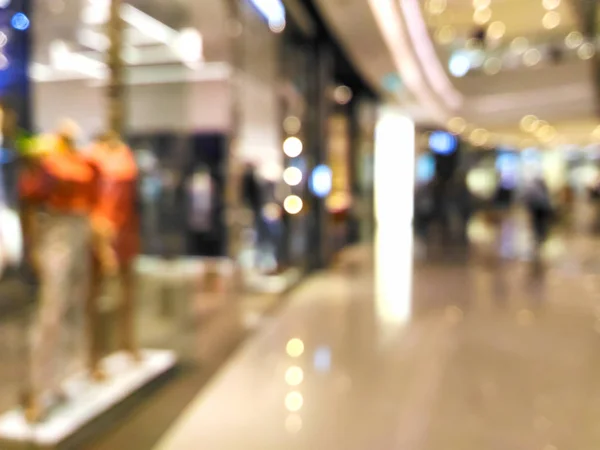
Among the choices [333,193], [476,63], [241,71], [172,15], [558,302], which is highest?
[476,63]

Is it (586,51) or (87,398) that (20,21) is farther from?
(586,51)

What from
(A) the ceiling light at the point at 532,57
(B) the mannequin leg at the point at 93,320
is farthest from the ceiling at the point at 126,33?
(A) the ceiling light at the point at 532,57

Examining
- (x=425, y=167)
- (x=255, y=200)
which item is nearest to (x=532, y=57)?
(x=425, y=167)

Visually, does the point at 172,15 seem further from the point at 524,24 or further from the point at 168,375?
the point at 524,24

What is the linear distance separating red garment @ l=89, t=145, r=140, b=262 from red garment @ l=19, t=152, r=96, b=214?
13 cm

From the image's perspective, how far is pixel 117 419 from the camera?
10.9ft

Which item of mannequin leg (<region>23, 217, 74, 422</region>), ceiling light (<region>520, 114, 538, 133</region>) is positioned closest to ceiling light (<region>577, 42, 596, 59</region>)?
ceiling light (<region>520, 114, 538, 133</region>)

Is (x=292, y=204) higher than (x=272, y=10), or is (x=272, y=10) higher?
(x=272, y=10)

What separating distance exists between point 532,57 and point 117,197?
40.2 ft

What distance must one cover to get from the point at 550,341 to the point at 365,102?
1032cm

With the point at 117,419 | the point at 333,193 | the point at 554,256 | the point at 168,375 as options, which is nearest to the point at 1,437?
the point at 117,419

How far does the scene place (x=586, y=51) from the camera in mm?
12617

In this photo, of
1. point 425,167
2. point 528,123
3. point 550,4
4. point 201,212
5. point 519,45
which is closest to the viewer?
point 550,4

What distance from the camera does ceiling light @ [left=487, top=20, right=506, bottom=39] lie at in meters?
10.7
